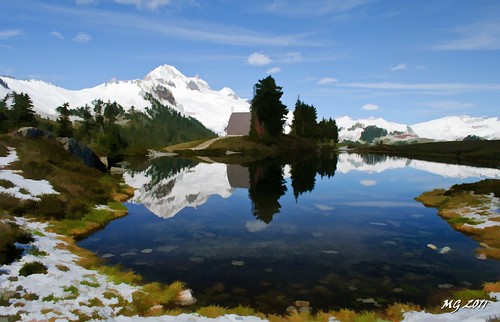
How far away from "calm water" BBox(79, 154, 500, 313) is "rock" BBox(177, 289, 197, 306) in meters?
0.34

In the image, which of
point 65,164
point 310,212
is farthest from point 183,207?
point 65,164

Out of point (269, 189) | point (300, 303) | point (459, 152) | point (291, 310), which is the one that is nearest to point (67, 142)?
point (269, 189)

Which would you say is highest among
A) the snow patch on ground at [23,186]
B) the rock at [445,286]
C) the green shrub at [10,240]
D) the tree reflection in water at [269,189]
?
the snow patch on ground at [23,186]

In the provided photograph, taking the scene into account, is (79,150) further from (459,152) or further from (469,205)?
(459,152)

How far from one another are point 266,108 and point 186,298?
11936 centimetres

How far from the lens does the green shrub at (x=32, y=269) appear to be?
15.0 m

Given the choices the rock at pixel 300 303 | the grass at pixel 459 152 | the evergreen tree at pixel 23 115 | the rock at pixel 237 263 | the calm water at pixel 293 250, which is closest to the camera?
the rock at pixel 300 303

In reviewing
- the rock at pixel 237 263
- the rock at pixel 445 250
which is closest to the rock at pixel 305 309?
the rock at pixel 237 263

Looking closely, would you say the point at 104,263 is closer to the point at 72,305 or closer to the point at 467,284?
the point at 72,305

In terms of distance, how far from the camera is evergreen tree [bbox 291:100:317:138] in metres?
172

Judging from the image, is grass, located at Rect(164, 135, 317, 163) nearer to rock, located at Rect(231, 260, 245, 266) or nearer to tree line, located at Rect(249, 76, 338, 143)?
tree line, located at Rect(249, 76, 338, 143)

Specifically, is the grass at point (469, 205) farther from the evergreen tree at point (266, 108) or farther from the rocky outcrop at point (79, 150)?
the evergreen tree at point (266, 108)

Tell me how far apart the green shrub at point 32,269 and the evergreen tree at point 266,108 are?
11776 centimetres

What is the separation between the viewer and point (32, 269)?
50.3 ft
